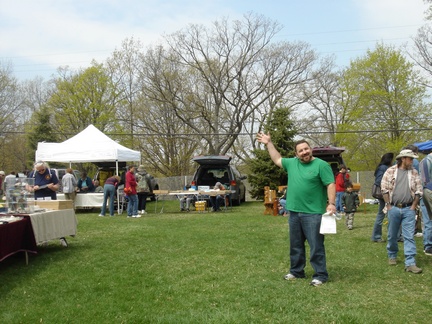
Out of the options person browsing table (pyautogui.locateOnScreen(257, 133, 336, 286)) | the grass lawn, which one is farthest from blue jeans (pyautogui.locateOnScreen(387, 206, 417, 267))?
person browsing table (pyautogui.locateOnScreen(257, 133, 336, 286))

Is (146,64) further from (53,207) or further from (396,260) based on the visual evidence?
(396,260)

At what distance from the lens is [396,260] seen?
22.5ft

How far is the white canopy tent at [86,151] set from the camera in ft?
59.2

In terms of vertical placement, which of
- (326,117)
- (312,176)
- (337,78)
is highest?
(337,78)

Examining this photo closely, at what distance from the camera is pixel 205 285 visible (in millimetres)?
5746

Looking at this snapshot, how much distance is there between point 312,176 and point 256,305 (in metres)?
1.70

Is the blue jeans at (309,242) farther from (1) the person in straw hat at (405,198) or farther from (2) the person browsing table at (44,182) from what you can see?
(2) the person browsing table at (44,182)

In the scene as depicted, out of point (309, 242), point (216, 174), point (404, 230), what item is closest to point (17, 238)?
point (309, 242)

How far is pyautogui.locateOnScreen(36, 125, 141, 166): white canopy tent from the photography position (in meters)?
18.0

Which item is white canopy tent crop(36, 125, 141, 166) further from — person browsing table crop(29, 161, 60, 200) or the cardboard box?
the cardboard box

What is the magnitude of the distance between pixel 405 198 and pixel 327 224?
63.0 inches

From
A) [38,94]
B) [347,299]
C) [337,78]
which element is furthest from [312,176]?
[38,94]

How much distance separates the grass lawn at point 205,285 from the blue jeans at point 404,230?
23 centimetres

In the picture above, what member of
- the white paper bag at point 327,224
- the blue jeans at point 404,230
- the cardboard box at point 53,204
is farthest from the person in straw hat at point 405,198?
the cardboard box at point 53,204
